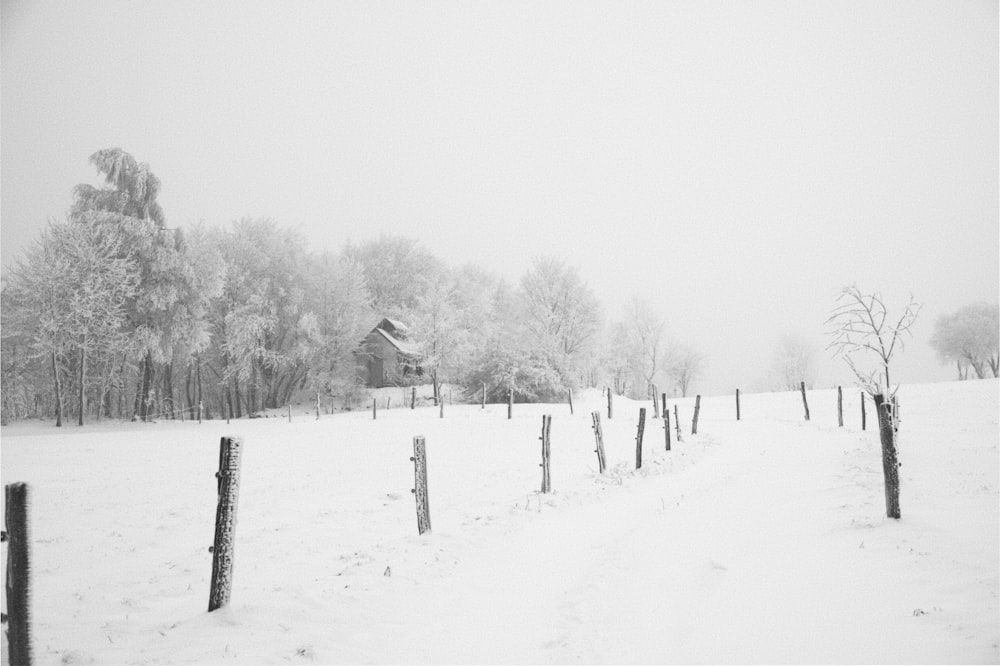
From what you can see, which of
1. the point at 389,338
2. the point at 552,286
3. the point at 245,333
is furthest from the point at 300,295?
the point at 552,286

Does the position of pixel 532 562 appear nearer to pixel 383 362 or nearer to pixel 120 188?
pixel 120 188

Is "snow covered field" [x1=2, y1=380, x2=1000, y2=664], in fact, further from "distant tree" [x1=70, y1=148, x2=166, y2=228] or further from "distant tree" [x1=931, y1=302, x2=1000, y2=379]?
"distant tree" [x1=931, y1=302, x2=1000, y2=379]

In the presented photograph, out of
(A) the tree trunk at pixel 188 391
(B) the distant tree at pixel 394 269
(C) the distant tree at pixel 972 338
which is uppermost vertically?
(B) the distant tree at pixel 394 269

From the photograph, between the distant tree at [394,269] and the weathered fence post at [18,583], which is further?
the distant tree at [394,269]

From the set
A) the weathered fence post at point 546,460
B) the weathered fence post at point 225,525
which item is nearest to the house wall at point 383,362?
the weathered fence post at point 546,460

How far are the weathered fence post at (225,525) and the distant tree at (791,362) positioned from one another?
80.9 meters

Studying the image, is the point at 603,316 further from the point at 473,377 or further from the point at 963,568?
the point at 963,568

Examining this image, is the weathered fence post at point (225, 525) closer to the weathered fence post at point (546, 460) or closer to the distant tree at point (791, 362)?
the weathered fence post at point (546, 460)

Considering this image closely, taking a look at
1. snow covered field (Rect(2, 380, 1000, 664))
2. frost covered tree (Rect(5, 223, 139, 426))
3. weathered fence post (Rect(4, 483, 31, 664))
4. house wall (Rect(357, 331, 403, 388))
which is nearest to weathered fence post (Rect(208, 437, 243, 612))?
snow covered field (Rect(2, 380, 1000, 664))

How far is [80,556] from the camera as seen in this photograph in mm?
7965

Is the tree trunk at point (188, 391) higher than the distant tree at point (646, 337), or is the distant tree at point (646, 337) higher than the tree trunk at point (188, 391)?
the distant tree at point (646, 337)

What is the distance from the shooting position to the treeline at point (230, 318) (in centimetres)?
2845

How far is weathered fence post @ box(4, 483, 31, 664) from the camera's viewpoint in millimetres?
3957

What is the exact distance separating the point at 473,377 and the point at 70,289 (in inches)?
1147
